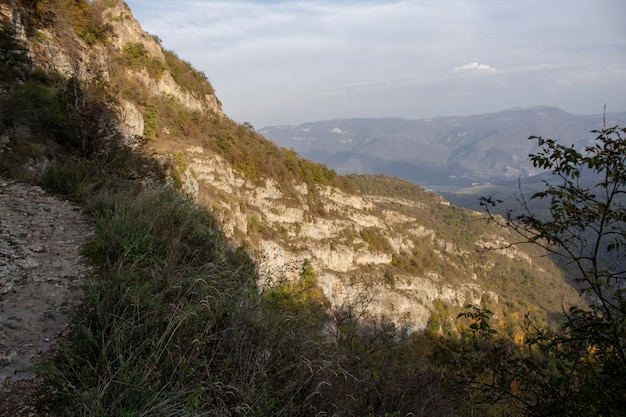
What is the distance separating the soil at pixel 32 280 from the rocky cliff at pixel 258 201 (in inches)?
98.8

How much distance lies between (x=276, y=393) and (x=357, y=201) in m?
45.4

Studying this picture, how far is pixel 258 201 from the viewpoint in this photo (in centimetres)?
3184

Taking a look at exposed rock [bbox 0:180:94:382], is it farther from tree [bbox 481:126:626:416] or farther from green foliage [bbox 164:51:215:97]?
green foliage [bbox 164:51:215:97]

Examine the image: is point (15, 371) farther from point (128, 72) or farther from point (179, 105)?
point (179, 105)

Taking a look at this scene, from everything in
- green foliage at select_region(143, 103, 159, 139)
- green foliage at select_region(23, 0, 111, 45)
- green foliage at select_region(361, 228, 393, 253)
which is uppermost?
green foliage at select_region(23, 0, 111, 45)

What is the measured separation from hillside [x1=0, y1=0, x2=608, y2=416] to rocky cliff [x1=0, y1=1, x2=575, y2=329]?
7.8 inches

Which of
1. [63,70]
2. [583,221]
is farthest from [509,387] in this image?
[63,70]

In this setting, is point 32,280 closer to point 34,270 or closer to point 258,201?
point 34,270

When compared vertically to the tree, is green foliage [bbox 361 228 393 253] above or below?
below

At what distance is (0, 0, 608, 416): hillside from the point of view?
2.76m

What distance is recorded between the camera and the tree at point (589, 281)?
2.82 m

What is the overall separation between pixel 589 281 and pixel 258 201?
29789 mm

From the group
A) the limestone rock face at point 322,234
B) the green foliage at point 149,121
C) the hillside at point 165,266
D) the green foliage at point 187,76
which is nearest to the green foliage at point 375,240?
the limestone rock face at point 322,234

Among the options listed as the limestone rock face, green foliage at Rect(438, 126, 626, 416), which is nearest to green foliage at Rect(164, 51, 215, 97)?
the limestone rock face
